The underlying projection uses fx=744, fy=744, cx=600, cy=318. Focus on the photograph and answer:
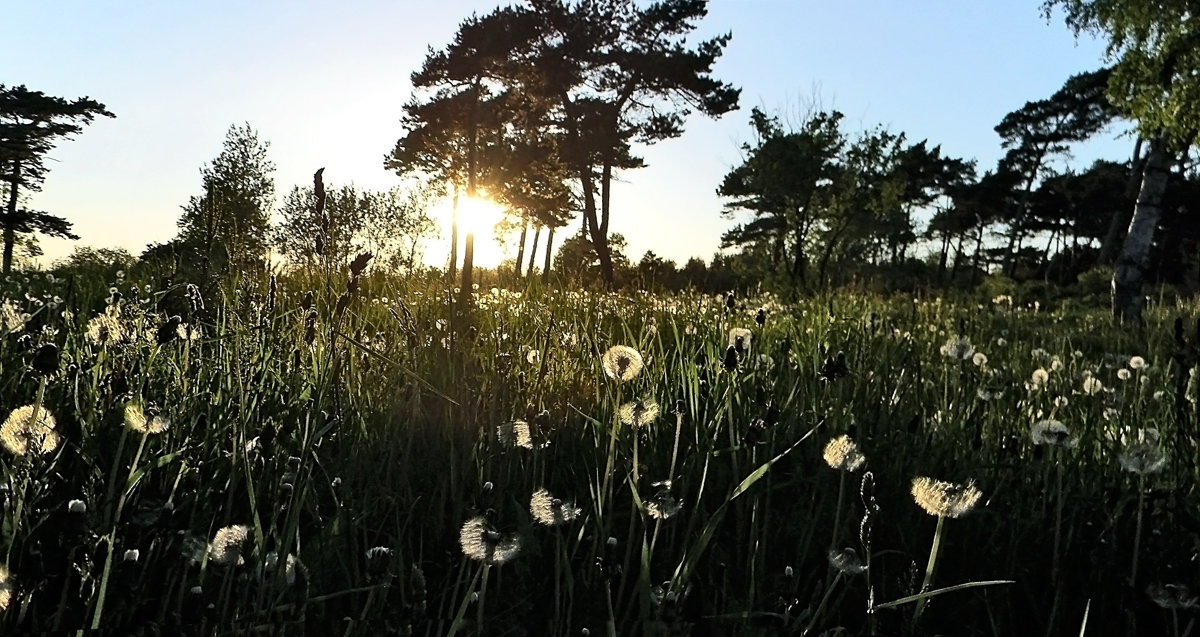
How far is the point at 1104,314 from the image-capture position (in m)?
14.0

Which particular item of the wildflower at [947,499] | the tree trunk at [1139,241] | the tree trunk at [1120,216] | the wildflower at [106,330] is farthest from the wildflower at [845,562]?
the tree trunk at [1120,216]

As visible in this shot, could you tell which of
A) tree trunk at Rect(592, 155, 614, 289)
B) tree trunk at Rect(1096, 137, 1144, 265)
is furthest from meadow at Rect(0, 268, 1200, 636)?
tree trunk at Rect(1096, 137, 1144, 265)

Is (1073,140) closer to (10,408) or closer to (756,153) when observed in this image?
(756,153)

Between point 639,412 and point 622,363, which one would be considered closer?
point 639,412

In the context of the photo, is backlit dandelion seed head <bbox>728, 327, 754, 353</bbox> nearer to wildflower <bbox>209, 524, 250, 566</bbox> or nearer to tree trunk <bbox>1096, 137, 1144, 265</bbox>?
wildflower <bbox>209, 524, 250, 566</bbox>

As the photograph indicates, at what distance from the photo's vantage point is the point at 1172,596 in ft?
4.66

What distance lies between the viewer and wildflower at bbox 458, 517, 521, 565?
102 cm

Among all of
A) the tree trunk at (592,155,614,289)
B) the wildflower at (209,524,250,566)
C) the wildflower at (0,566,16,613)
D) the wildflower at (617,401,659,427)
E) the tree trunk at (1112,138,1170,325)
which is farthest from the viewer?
the tree trunk at (592,155,614,289)

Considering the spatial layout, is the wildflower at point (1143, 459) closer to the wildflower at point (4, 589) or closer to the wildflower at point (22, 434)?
the wildflower at point (4, 589)

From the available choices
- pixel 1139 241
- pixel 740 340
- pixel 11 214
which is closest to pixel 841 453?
pixel 740 340

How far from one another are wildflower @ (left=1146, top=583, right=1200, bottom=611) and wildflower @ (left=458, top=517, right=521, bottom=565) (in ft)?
3.99

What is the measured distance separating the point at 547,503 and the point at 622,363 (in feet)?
1.71

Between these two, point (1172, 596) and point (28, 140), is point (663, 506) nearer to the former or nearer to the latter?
point (1172, 596)

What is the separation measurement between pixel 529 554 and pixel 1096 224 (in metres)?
56.1
